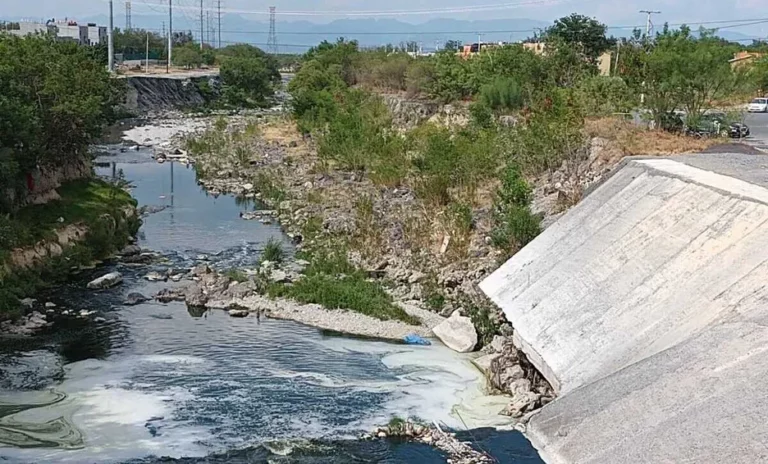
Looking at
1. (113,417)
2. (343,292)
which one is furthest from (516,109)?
(113,417)

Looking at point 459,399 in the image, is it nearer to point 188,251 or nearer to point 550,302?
point 550,302

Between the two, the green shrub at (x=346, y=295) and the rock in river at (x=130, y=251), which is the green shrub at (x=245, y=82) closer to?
the rock in river at (x=130, y=251)

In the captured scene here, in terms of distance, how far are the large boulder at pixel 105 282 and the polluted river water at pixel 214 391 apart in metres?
0.35

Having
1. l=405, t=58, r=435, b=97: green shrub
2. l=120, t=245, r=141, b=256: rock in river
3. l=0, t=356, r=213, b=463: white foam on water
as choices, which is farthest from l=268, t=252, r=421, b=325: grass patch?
l=405, t=58, r=435, b=97: green shrub

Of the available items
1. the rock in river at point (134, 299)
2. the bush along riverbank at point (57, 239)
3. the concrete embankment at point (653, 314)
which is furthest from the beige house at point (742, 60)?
the bush along riverbank at point (57, 239)

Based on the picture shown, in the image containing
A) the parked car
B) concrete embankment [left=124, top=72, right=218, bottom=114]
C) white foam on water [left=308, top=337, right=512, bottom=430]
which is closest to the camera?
white foam on water [left=308, top=337, right=512, bottom=430]

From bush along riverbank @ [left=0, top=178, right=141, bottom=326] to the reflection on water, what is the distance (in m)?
5.20

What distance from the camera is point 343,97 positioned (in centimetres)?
6081

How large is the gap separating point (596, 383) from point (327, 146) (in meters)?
35.9

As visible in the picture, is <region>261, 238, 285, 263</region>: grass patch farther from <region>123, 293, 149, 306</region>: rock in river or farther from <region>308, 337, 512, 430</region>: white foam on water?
<region>308, 337, 512, 430</region>: white foam on water

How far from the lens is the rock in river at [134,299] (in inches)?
1008

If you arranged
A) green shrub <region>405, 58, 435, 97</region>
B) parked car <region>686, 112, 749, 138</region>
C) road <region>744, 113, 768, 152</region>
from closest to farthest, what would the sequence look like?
parked car <region>686, 112, 749, 138</region> → road <region>744, 113, 768, 152</region> → green shrub <region>405, 58, 435, 97</region>

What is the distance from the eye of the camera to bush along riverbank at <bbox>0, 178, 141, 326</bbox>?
2428 centimetres

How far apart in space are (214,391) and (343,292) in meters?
7.08
